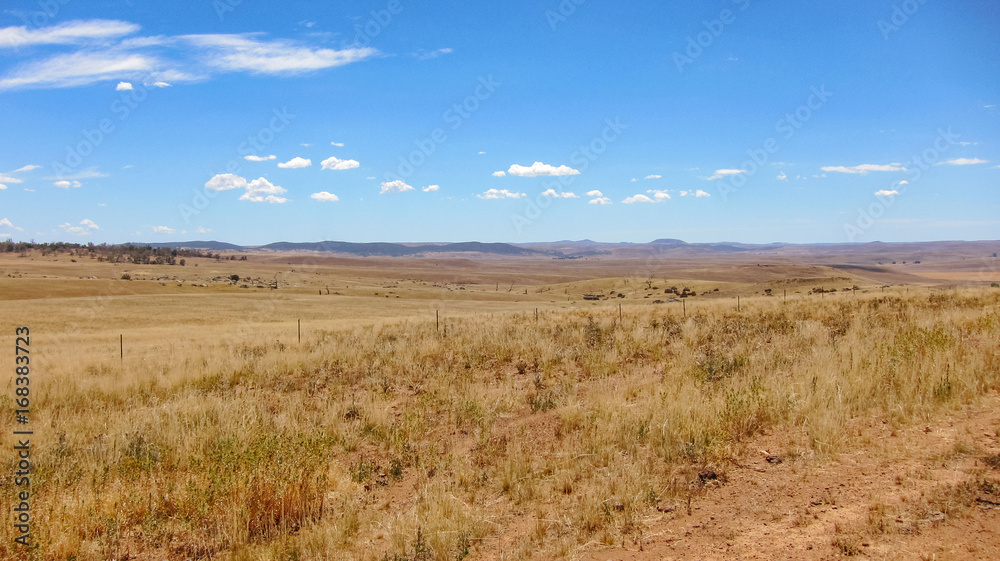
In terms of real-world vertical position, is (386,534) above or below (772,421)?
below

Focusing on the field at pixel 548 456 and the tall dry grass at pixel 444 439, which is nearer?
the field at pixel 548 456

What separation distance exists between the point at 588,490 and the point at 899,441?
318cm

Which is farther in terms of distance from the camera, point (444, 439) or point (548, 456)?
point (444, 439)

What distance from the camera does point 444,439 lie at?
718 cm

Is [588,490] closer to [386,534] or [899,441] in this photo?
[386,534]

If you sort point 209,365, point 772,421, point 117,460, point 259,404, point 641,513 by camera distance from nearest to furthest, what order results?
point 641,513
point 772,421
point 117,460
point 259,404
point 209,365

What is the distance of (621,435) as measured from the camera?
634 centimetres

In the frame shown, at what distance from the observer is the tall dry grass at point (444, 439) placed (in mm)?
4871

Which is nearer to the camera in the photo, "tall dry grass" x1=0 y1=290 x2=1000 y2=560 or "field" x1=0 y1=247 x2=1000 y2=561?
"field" x1=0 y1=247 x2=1000 y2=561

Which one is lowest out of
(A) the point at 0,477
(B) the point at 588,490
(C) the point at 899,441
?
(A) the point at 0,477

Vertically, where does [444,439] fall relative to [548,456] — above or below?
below

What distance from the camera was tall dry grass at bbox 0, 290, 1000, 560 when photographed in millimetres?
4871

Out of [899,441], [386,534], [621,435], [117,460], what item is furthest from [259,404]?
[899,441]

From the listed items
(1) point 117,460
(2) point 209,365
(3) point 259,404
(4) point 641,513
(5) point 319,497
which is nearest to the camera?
(4) point 641,513
